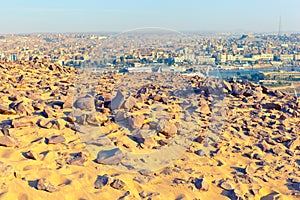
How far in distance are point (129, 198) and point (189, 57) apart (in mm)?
7397

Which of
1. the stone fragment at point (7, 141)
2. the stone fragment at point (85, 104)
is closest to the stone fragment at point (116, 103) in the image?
the stone fragment at point (85, 104)

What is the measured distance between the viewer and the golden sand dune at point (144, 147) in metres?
4.28

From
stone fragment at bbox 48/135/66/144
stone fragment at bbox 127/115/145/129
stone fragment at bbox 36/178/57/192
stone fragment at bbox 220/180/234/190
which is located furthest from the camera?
stone fragment at bbox 127/115/145/129

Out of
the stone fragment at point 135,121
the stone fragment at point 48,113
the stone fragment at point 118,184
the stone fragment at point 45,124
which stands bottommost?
the stone fragment at point 118,184

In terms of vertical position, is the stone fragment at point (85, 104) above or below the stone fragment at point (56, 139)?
above

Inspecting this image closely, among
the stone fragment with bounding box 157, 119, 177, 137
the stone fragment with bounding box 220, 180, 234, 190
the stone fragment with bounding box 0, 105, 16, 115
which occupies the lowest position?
the stone fragment with bounding box 220, 180, 234, 190

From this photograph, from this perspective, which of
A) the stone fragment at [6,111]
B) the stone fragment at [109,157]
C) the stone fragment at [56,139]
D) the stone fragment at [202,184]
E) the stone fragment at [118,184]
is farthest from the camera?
the stone fragment at [6,111]

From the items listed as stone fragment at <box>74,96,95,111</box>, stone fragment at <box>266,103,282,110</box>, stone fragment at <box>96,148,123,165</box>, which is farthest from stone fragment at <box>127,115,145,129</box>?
stone fragment at <box>266,103,282,110</box>

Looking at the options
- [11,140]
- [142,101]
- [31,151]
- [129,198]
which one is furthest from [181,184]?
[142,101]

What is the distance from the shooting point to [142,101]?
7844mm

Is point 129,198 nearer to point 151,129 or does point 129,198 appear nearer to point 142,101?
point 151,129

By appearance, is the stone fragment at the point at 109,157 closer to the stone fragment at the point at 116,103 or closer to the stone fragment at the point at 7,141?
the stone fragment at the point at 7,141

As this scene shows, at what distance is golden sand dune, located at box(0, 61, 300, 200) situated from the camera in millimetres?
4277

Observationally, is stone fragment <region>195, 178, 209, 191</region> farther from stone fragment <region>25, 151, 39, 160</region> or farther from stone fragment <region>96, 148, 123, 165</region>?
stone fragment <region>25, 151, 39, 160</region>
